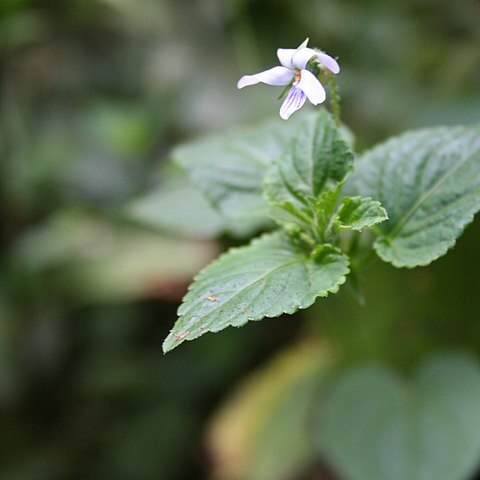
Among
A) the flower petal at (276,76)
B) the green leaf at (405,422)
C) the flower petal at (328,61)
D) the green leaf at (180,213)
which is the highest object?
the flower petal at (328,61)

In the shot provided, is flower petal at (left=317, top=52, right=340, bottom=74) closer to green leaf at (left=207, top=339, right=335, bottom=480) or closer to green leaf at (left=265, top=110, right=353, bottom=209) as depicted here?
green leaf at (left=265, top=110, right=353, bottom=209)

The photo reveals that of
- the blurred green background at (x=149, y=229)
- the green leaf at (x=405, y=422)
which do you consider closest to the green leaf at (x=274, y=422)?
the blurred green background at (x=149, y=229)

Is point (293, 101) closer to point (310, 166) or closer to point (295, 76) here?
point (295, 76)

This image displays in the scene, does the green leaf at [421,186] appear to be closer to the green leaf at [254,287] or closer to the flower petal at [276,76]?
the green leaf at [254,287]

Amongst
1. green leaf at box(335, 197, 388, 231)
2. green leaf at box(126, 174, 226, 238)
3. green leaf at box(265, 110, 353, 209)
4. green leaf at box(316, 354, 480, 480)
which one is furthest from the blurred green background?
green leaf at box(335, 197, 388, 231)

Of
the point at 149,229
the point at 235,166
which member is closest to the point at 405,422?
the point at 235,166

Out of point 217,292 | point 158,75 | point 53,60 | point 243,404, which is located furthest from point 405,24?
point 217,292
